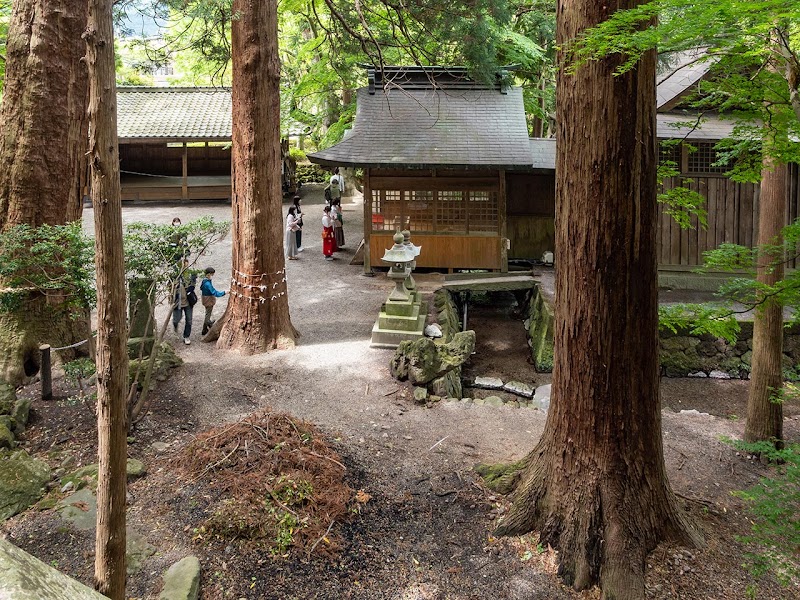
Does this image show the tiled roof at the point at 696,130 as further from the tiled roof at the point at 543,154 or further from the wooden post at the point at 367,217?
the wooden post at the point at 367,217

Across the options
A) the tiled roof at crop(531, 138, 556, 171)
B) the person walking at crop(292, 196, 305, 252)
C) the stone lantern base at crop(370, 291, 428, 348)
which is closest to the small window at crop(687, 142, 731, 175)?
the tiled roof at crop(531, 138, 556, 171)

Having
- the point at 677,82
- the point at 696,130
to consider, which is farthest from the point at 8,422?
the point at 677,82

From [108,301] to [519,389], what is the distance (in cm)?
814

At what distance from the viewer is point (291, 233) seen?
16219 millimetres

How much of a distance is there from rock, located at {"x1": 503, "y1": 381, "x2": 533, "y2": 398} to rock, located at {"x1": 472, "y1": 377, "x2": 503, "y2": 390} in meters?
0.12

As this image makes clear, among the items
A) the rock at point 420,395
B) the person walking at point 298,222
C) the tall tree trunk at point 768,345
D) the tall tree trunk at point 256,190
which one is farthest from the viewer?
the person walking at point 298,222

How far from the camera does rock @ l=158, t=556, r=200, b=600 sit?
4297mm

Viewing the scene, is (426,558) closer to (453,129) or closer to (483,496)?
(483,496)

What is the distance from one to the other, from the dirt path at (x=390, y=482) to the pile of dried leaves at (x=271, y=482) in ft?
0.59

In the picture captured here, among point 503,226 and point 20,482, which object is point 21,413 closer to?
point 20,482

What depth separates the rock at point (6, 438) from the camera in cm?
613

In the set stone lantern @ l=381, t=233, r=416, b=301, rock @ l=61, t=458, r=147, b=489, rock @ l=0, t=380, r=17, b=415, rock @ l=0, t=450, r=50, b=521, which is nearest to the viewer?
rock @ l=0, t=450, r=50, b=521

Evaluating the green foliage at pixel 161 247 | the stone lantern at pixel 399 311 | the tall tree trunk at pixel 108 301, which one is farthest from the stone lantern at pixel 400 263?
the tall tree trunk at pixel 108 301

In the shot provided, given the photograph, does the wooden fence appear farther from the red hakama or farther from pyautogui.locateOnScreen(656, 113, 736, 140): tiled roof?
the red hakama
